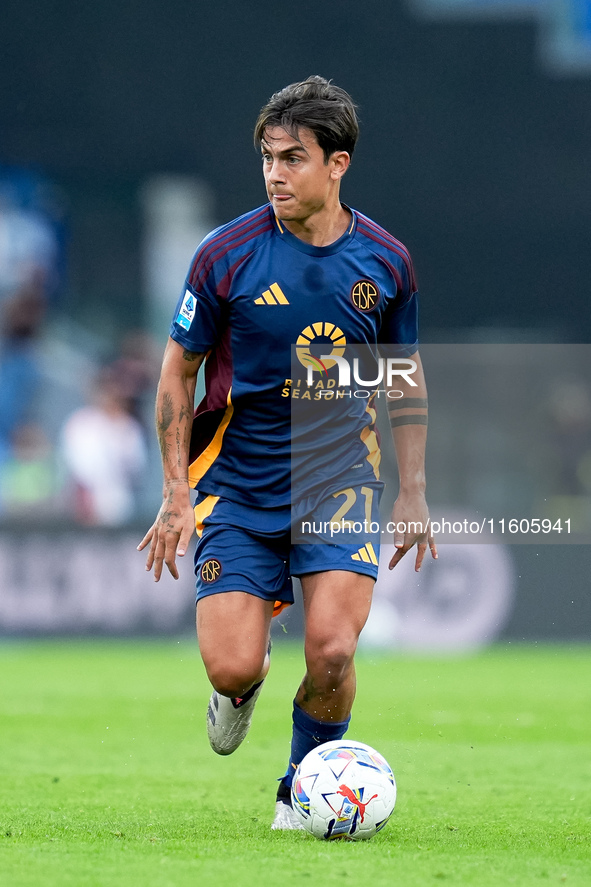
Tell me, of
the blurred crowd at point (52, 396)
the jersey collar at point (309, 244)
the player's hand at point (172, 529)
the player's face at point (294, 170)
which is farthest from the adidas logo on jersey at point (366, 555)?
the blurred crowd at point (52, 396)

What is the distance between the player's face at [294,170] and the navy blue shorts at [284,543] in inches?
39.9

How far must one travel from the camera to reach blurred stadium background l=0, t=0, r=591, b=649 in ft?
41.1

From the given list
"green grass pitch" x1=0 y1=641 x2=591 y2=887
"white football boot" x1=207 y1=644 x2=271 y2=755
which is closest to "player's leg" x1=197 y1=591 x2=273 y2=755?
"white football boot" x1=207 y1=644 x2=271 y2=755

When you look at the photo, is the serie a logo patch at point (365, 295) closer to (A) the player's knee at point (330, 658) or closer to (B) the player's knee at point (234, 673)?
(A) the player's knee at point (330, 658)

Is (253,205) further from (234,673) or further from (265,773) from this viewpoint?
(234,673)

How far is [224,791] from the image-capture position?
19.8 ft

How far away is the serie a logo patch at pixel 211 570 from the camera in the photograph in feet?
16.6

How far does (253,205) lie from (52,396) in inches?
164

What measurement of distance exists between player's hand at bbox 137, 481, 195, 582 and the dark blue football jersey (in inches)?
9.7

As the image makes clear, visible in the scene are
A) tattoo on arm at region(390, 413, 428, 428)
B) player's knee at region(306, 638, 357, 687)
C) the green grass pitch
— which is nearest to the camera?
the green grass pitch

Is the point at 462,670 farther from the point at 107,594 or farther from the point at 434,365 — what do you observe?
the point at 434,365

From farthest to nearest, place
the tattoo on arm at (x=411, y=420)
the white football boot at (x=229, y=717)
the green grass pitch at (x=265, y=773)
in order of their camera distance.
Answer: the tattoo on arm at (x=411, y=420) < the white football boot at (x=229, y=717) < the green grass pitch at (x=265, y=773)

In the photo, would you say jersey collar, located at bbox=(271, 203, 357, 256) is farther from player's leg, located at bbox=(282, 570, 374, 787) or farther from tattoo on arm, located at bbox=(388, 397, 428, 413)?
player's leg, located at bbox=(282, 570, 374, 787)

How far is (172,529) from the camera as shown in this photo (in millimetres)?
4938
